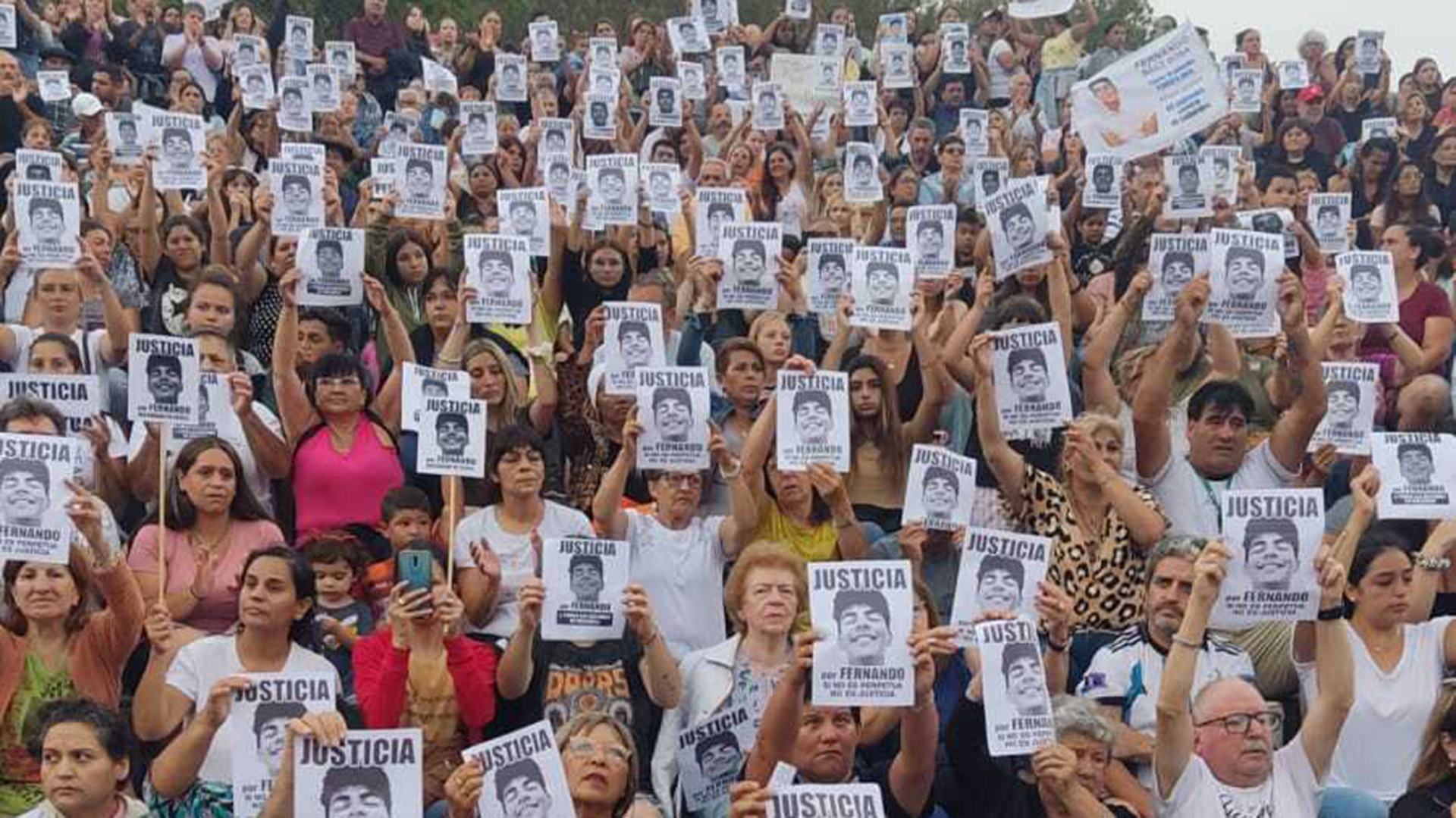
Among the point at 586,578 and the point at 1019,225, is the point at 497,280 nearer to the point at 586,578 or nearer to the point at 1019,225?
the point at 1019,225

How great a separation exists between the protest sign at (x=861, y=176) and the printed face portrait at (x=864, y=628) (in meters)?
7.45

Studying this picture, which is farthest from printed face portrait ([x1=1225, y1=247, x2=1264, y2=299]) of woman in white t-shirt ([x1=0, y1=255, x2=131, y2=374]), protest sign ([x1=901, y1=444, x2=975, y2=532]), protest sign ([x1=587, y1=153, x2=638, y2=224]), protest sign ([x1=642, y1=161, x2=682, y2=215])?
woman in white t-shirt ([x1=0, y1=255, x2=131, y2=374])

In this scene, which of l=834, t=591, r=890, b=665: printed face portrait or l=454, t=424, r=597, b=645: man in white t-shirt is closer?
l=834, t=591, r=890, b=665: printed face portrait

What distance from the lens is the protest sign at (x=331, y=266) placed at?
9234 mm

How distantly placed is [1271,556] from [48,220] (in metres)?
5.64

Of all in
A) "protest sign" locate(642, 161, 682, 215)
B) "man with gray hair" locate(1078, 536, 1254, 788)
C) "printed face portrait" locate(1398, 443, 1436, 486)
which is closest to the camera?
"man with gray hair" locate(1078, 536, 1254, 788)

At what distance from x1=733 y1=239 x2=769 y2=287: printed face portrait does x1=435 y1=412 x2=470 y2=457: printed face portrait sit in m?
2.70

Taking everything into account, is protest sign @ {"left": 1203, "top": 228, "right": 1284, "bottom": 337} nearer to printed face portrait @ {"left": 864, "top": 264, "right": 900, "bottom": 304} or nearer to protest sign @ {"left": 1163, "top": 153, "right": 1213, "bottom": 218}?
printed face portrait @ {"left": 864, "top": 264, "right": 900, "bottom": 304}

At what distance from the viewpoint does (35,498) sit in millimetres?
6426

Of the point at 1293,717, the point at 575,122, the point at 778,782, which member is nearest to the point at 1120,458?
the point at 1293,717

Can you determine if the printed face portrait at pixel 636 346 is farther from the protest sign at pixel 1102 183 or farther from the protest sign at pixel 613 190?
the protest sign at pixel 1102 183

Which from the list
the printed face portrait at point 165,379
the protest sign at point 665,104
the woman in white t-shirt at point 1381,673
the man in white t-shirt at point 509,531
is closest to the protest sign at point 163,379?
the printed face portrait at point 165,379

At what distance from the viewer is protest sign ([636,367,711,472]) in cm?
790

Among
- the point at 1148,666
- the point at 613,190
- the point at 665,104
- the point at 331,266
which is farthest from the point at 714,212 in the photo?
the point at 1148,666
